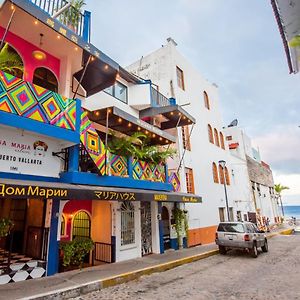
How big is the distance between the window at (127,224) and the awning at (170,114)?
19.4 feet

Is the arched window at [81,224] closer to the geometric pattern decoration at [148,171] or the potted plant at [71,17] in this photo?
the geometric pattern decoration at [148,171]

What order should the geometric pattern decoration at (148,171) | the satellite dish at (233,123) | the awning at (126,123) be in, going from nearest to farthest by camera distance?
the awning at (126,123) → the geometric pattern decoration at (148,171) → the satellite dish at (233,123)

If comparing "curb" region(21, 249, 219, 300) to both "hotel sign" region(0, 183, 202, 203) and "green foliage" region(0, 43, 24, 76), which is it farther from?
"green foliage" region(0, 43, 24, 76)

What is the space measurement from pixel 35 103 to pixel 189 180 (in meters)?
12.9

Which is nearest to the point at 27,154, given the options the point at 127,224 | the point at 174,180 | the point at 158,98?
the point at 127,224

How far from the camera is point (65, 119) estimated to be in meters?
8.78

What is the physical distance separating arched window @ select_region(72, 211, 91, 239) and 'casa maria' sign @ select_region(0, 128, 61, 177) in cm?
407

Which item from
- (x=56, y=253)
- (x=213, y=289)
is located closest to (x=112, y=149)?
(x=56, y=253)

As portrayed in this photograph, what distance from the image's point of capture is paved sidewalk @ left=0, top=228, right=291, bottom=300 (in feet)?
22.1

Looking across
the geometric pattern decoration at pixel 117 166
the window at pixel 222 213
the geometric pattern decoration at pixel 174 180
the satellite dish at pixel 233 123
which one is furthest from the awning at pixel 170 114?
the satellite dish at pixel 233 123

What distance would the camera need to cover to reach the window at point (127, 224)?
12.2 m

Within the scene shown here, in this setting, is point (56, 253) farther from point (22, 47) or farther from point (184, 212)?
point (184, 212)

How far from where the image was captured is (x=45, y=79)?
32.3 ft

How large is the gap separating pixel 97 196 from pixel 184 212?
29.3 feet
